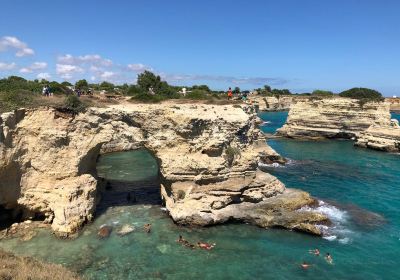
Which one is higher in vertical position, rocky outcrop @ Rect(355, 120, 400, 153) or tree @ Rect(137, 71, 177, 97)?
tree @ Rect(137, 71, 177, 97)

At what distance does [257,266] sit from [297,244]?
4.01 m

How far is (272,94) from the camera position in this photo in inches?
6235

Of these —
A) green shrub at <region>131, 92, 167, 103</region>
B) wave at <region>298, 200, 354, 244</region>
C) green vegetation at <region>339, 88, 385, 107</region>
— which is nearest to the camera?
wave at <region>298, 200, 354, 244</region>

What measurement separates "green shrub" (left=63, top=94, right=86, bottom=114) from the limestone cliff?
51088 mm

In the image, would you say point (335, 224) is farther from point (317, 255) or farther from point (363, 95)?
point (363, 95)

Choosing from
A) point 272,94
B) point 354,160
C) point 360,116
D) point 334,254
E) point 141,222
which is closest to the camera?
point 334,254

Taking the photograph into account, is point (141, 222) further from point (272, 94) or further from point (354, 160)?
point (272, 94)

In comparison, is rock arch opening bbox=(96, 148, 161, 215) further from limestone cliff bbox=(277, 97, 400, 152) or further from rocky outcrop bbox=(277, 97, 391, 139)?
limestone cliff bbox=(277, 97, 400, 152)

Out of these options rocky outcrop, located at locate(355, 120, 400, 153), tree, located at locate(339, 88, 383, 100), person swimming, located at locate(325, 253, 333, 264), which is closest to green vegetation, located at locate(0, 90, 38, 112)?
person swimming, located at locate(325, 253, 333, 264)

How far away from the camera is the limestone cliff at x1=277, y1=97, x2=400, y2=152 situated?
203 ft

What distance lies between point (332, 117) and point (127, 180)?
48868mm

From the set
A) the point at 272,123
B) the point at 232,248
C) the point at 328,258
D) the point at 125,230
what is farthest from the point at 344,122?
the point at 125,230

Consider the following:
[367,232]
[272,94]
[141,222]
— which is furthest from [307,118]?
[272,94]

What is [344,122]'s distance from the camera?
232 feet
